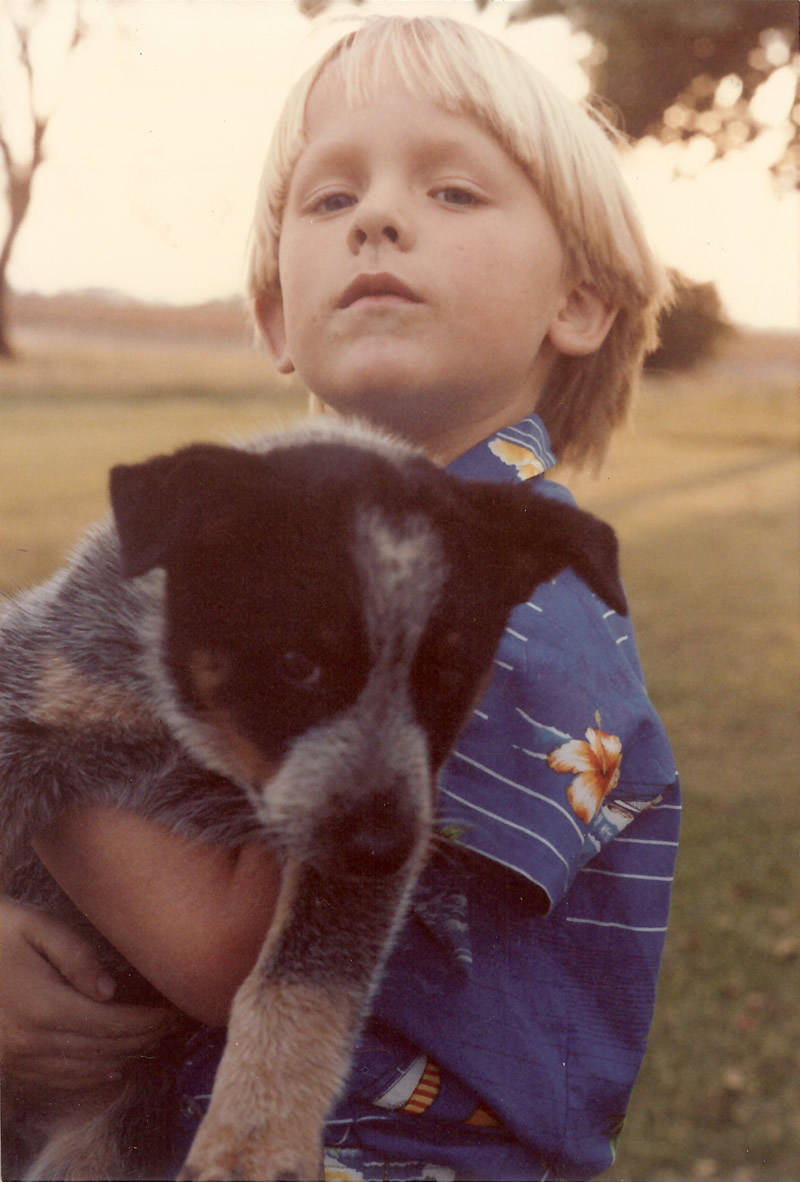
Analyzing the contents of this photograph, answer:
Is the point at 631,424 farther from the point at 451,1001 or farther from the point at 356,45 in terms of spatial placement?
the point at 451,1001

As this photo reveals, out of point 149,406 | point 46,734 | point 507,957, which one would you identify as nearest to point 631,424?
point 149,406

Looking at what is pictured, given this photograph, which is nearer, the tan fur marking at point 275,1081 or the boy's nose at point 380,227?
the tan fur marking at point 275,1081

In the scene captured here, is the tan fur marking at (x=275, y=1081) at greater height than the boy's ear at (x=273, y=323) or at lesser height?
lesser

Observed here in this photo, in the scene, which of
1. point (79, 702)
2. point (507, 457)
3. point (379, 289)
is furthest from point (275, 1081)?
point (379, 289)

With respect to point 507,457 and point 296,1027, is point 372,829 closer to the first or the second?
point 296,1027

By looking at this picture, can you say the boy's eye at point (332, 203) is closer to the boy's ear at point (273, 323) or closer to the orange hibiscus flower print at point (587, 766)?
the boy's ear at point (273, 323)

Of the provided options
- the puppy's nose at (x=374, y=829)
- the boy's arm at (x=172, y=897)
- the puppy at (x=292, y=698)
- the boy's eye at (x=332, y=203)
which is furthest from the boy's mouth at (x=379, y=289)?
the boy's arm at (x=172, y=897)

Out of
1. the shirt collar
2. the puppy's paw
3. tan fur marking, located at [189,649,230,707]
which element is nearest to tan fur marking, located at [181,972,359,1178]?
the puppy's paw
